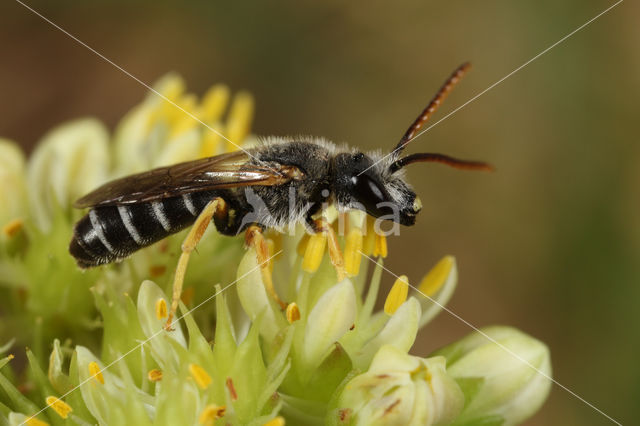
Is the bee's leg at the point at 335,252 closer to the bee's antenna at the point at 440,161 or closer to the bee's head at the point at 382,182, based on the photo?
the bee's head at the point at 382,182

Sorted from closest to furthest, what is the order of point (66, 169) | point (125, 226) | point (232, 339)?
point (232, 339)
point (125, 226)
point (66, 169)

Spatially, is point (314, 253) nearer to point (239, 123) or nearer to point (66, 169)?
point (239, 123)

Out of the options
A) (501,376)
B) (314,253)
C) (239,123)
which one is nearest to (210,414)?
(314,253)

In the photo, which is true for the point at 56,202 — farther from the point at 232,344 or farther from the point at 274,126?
the point at 274,126

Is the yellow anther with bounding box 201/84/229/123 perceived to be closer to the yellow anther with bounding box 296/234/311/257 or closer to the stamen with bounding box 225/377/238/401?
the yellow anther with bounding box 296/234/311/257

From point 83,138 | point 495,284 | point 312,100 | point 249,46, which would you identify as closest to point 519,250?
point 495,284

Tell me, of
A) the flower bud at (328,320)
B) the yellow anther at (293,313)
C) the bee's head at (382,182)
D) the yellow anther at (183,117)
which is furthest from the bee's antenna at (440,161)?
the yellow anther at (183,117)

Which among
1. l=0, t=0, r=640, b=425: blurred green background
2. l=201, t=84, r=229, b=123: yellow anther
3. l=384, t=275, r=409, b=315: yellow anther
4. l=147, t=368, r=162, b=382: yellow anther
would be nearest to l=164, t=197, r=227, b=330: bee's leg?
l=147, t=368, r=162, b=382: yellow anther
